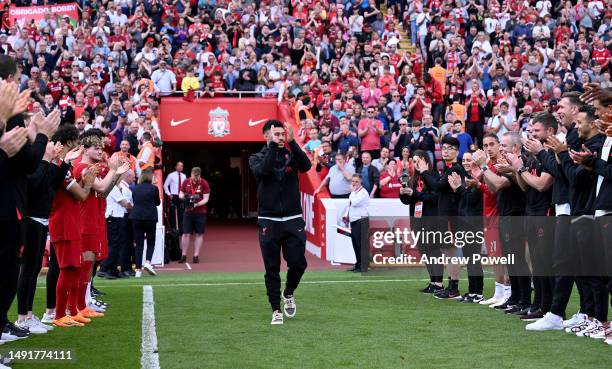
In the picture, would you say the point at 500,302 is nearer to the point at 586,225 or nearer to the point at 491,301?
the point at 491,301

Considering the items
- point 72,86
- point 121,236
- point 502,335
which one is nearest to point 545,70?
point 72,86

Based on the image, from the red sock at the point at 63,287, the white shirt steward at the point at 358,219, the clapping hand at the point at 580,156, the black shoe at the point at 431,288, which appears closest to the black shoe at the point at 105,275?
the white shirt steward at the point at 358,219

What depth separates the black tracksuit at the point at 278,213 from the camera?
11414 mm

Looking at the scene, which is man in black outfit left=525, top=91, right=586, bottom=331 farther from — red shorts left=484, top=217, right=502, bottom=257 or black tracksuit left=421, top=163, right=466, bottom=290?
black tracksuit left=421, top=163, right=466, bottom=290

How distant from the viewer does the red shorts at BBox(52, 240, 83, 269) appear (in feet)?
35.8

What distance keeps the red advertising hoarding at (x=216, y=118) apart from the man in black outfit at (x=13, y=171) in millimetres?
19479

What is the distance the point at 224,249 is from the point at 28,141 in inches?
657

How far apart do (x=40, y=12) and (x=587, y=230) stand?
77.3 ft

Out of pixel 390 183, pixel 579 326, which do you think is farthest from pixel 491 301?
pixel 390 183

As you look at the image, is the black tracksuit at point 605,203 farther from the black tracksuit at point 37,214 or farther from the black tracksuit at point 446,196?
the black tracksuit at point 37,214

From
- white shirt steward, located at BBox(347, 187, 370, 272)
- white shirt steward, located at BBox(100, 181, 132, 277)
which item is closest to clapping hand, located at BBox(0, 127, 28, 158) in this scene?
white shirt steward, located at BBox(100, 181, 132, 277)

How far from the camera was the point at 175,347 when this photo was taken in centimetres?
976

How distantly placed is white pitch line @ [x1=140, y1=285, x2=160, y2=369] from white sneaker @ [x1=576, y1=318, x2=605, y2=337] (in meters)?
4.19

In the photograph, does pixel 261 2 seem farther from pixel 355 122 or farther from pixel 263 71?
pixel 355 122
